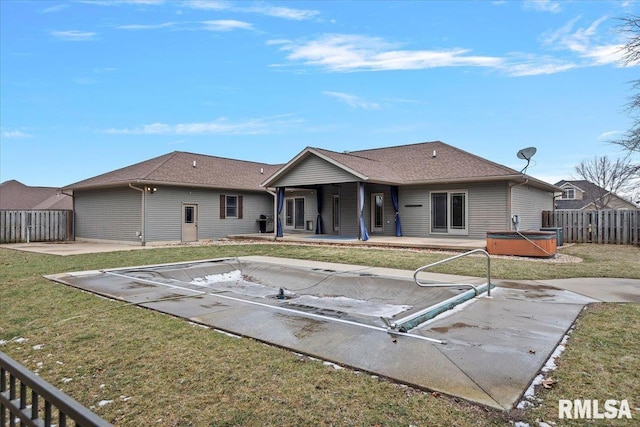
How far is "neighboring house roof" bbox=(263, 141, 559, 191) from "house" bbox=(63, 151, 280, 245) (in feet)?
11.6

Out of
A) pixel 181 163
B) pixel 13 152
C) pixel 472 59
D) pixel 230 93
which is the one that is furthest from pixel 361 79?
pixel 13 152

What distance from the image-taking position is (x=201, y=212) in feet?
64.6

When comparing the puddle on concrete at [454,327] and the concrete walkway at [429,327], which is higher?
the concrete walkway at [429,327]

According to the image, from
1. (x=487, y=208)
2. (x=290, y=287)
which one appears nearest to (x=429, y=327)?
(x=290, y=287)

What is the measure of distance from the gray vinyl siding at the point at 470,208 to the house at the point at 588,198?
24.8 metres

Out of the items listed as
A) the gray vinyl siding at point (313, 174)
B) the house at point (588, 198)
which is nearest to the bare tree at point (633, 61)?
the gray vinyl siding at point (313, 174)

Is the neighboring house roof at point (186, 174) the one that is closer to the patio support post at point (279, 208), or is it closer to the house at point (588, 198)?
the patio support post at point (279, 208)

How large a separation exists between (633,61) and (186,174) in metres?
18.6

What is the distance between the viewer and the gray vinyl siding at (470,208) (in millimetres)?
15070

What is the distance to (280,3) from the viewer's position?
13180 mm

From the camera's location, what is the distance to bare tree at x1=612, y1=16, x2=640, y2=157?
35.1 ft

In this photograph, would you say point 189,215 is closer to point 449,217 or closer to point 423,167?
point 423,167

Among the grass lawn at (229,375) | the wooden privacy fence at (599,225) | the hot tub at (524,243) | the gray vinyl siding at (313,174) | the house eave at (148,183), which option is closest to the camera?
the grass lawn at (229,375)

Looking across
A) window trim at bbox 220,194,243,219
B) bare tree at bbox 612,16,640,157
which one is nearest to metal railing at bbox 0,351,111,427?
bare tree at bbox 612,16,640,157
